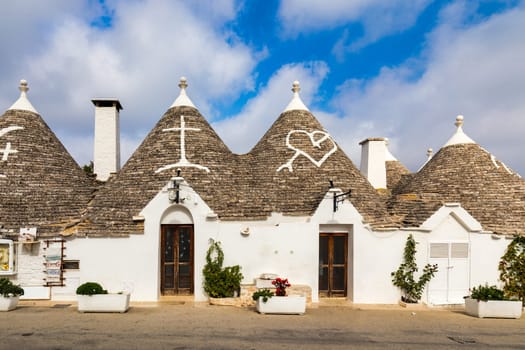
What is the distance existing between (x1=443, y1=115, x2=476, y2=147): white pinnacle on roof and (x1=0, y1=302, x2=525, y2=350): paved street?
850cm

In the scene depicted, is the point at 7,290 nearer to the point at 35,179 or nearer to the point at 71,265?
the point at 71,265

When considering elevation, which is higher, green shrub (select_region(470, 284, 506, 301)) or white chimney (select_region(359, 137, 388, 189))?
white chimney (select_region(359, 137, 388, 189))

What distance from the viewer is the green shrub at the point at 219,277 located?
12500mm

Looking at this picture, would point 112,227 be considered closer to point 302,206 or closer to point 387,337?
point 302,206

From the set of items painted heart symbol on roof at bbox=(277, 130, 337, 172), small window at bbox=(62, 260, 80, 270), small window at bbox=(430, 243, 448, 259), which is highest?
painted heart symbol on roof at bbox=(277, 130, 337, 172)

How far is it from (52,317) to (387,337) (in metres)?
9.37

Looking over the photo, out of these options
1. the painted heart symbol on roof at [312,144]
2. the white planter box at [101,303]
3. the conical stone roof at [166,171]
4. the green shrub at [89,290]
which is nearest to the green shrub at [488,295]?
the painted heart symbol on roof at [312,144]

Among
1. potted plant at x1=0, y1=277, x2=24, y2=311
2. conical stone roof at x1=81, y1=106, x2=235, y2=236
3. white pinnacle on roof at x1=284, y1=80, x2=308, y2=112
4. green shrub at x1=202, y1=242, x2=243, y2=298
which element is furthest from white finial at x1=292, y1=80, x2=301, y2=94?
potted plant at x1=0, y1=277, x2=24, y2=311

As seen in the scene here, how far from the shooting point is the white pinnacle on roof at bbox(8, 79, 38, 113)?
1633 centimetres

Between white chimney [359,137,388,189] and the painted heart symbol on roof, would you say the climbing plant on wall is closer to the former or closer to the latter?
white chimney [359,137,388,189]

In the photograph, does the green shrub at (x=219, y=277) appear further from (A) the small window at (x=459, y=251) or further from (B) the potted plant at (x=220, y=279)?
(A) the small window at (x=459, y=251)

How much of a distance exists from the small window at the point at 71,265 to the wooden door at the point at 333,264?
877 centimetres

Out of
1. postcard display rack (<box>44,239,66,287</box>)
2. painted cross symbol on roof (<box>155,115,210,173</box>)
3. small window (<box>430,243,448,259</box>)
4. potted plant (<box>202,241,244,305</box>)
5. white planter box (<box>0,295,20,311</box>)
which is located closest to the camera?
white planter box (<box>0,295,20,311</box>)

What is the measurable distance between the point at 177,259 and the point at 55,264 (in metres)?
4.17
